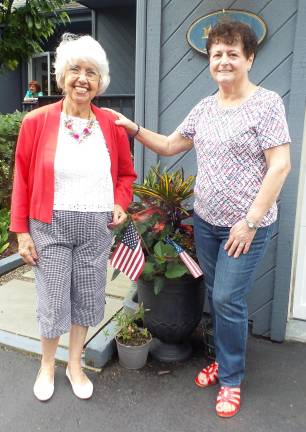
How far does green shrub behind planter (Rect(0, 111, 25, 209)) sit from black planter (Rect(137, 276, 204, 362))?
3.12 meters

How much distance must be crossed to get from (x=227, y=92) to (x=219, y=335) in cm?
126

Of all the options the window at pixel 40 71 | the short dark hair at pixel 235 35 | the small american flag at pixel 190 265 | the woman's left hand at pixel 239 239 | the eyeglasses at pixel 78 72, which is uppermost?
the window at pixel 40 71

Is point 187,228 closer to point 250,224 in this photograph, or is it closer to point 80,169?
point 250,224

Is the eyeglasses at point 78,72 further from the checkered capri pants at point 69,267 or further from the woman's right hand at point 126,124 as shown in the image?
the checkered capri pants at point 69,267

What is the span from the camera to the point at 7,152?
504 centimetres

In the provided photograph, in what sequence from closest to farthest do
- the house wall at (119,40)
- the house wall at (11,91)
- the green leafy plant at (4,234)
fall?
the green leafy plant at (4,234)
the house wall at (119,40)
the house wall at (11,91)

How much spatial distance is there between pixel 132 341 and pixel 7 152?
330cm

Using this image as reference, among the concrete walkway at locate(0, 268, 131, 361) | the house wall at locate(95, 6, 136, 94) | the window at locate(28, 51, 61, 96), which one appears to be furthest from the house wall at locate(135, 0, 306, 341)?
the window at locate(28, 51, 61, 96)

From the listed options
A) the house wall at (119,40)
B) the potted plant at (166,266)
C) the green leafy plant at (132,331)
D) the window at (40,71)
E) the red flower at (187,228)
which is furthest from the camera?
the window at (40,71)

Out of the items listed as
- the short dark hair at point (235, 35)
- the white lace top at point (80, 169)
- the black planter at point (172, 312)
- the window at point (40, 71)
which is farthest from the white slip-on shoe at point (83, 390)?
the window at point (40, 71)

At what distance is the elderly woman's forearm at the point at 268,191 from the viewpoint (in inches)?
74.4

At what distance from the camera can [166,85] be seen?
116 inches

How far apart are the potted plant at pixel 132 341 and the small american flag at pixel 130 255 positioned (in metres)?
0.35

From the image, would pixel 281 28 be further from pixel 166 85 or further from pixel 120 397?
pixel 120 397
